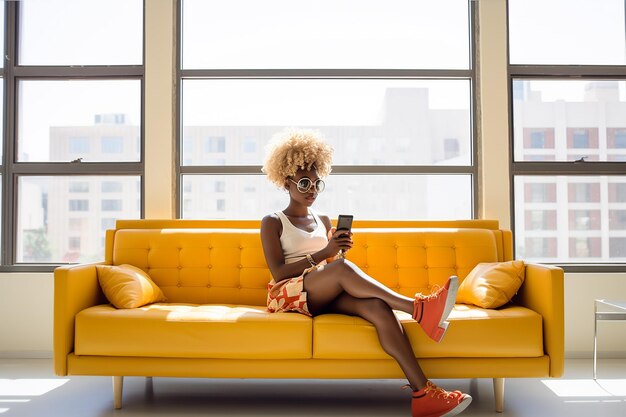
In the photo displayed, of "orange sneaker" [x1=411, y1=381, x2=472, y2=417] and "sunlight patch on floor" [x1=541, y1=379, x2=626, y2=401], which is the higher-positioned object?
"orange sneaker" [x1=411, y1=381, x2=472, y2=417]

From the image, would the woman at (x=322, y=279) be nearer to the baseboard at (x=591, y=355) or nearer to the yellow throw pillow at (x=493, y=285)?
the yellow throw pillow at (x=493, y=285)

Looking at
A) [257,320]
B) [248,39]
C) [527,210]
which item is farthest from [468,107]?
[257,320]

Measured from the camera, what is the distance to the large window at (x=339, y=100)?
4.29 m

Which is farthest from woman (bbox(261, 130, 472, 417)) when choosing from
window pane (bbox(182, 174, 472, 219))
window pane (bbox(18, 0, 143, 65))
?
window pane (bbox(18, 0, 143, 65))

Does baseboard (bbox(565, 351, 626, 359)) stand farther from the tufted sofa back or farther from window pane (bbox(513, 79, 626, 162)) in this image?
window pane (bbox(513, 79, 626, 162))

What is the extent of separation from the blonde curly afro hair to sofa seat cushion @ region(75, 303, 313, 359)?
90cm

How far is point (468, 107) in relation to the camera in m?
4.34

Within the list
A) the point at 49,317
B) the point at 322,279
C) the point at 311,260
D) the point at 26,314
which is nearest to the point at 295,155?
the point at 311,260

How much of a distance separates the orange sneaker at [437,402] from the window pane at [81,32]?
10.3ft

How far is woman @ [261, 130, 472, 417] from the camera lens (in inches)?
104

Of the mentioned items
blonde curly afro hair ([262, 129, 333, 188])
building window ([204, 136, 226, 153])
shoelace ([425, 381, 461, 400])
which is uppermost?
building window ([204, 136, 226, 153])

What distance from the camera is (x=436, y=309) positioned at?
2637 mm

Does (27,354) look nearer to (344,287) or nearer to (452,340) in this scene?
(344,287)

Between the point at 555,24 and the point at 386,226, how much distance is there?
2.15m
